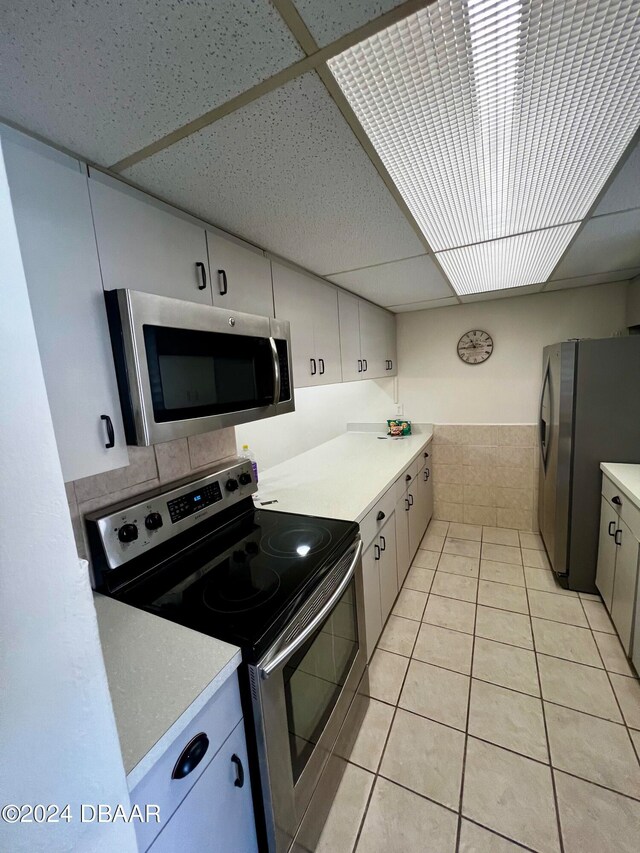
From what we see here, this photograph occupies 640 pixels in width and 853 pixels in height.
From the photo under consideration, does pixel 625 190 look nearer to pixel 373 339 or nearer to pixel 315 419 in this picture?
pixel 373 339

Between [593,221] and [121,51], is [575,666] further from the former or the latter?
[121,51]

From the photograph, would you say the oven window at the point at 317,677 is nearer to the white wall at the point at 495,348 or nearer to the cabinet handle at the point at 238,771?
the cabinet handle at the point at 238,771

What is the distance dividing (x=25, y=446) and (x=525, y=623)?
102 inches

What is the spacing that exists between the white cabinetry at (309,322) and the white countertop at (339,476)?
0.62 meters

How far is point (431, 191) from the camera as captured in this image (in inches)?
47.4

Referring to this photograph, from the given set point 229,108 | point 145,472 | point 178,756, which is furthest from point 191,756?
point 229,108

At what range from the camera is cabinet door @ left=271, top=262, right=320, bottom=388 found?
1.65 m

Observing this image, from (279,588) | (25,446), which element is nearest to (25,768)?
(25,446)

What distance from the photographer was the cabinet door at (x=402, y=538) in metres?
2.23

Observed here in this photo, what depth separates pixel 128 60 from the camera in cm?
64

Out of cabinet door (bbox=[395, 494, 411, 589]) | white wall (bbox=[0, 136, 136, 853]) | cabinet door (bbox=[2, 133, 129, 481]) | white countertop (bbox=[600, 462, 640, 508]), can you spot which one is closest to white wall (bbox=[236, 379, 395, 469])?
cabinet door (bbox=[395, 494, 411, 589])

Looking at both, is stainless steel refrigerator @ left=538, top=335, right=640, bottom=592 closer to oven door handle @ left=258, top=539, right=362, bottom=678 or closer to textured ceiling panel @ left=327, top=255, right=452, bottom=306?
textured ceiling panel @ left=327, top=255, right=452, bottom=306

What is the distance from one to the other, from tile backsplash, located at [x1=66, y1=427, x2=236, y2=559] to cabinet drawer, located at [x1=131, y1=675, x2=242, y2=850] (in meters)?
0.64

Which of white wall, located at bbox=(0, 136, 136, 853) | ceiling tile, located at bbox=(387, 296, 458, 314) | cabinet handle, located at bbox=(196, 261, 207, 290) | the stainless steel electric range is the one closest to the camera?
white wall, located at bbox=(0, 136, 136, 853)
